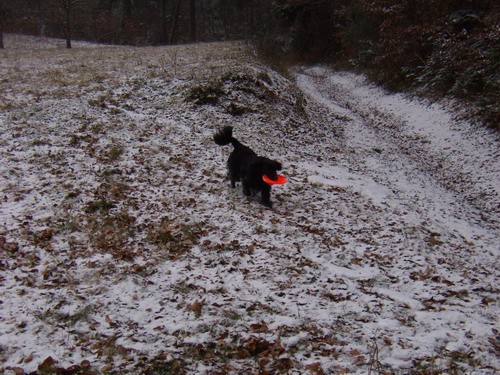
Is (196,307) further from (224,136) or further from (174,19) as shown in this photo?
(174,19)

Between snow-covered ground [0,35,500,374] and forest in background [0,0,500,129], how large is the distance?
9.76ft

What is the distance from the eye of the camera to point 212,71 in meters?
16.8

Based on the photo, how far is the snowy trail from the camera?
26.1 ft

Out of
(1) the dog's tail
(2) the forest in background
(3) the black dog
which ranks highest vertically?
(2) the forest in background

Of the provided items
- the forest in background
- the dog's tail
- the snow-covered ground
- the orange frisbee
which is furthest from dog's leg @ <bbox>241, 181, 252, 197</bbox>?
the forest in background

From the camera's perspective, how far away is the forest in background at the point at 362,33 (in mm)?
13922

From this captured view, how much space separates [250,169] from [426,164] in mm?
7029

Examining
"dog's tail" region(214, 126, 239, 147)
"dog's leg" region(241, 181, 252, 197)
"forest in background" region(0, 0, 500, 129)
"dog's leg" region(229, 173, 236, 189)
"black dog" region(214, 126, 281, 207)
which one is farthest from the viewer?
"forest in background" region(0, 0, 500, 129)

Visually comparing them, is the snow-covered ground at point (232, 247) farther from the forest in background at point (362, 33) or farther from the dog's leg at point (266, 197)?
the forest in background at point (362, 33)

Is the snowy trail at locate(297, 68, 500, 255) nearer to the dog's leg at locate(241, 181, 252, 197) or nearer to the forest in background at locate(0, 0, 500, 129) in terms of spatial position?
the forest in background at locate(0, 0, 500, 129)

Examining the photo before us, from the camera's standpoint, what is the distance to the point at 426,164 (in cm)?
1159

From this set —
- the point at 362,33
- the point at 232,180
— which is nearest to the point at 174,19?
the point at 362,33

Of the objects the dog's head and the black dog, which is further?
the black dog

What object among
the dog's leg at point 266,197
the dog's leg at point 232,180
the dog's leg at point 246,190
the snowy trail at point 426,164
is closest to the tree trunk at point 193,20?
the snowy trail at point 426,164
